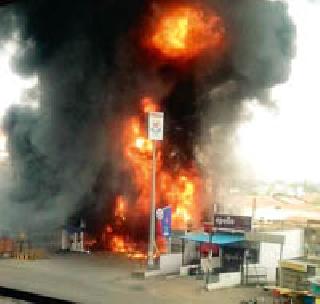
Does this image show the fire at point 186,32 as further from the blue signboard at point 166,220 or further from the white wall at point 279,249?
the white wall at point 279,249

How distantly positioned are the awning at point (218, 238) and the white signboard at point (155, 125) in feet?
5.73

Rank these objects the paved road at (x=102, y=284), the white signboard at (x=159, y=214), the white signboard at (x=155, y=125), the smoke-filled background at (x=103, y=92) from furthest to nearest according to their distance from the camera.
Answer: the smoke-filled background at (x=103, y=92) < the white signboard at (x=159, y=214) < the white signboard at (x=155, y=125) < the paved road at (x=102, y=284)

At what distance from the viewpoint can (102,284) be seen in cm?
880

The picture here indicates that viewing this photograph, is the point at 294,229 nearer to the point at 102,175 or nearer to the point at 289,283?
the point at 289,283

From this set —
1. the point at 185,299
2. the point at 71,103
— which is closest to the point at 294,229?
the point at 185,299

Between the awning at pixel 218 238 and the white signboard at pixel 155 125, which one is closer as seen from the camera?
the awning at pixel 218 238

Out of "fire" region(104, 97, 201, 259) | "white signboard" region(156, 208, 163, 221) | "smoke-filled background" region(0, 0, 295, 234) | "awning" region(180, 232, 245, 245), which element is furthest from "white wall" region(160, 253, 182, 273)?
"smoke-filled background" region(0, 0, 295, 234)

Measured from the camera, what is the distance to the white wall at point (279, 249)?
8.54 m

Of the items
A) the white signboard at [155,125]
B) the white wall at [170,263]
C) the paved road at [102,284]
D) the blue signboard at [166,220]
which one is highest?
the white signboard at [155,125]

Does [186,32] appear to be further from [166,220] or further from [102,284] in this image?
[102,284]

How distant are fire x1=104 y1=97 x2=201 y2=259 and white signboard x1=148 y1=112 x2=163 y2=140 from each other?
Result: 260 centimetres

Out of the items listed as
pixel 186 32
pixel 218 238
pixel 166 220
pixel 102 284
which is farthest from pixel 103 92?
pixel 102 284

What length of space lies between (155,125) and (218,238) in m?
2.21

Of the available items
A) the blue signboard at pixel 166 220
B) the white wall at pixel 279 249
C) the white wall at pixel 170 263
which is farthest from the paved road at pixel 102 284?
the blue signboard at pixel 166 220
